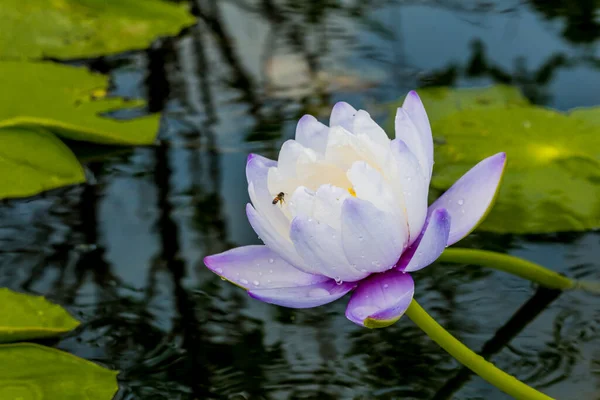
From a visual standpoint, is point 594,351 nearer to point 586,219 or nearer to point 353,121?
point 586,219

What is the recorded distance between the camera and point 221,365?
1.08 metres

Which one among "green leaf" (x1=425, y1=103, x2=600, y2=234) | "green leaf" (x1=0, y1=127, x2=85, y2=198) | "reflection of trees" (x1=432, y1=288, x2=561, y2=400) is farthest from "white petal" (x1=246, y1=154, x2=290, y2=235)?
"green leaf" (x1=0, y1=127, x2=85, y2=198)

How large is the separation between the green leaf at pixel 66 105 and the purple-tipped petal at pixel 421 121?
0.90m

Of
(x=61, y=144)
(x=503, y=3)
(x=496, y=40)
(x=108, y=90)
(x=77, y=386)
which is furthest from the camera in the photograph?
(x=503, y=3)

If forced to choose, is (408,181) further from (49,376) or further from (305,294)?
(49,376)

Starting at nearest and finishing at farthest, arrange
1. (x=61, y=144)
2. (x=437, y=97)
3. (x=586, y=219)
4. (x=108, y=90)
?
(x=586, y=219), (x=61, y=144), (x=437, y=97), (x=108, y=90)

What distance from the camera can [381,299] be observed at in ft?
2.54

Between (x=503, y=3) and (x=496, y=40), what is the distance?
1.03 ft

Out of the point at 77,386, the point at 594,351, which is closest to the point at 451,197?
the point at 594,351

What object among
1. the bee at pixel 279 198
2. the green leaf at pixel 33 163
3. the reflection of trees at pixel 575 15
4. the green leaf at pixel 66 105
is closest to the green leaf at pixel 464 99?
the reflection of trees at pixel 575 15

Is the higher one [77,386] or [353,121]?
[353,121]

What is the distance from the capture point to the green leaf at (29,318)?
3.53 feet

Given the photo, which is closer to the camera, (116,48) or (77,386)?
(77,386)

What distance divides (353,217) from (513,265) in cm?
45
